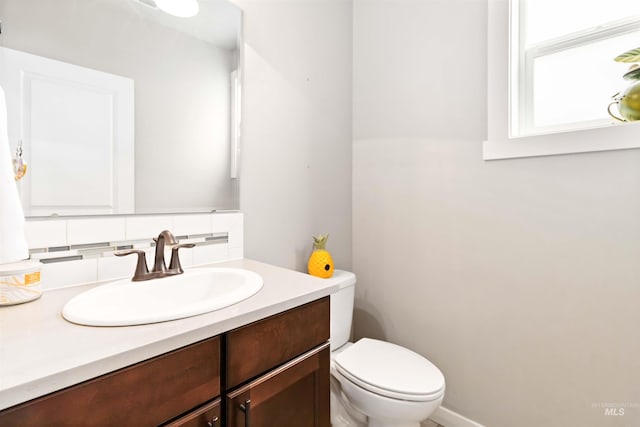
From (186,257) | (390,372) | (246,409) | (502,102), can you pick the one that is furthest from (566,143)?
(186,257)

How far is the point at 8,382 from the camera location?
413 millimetres

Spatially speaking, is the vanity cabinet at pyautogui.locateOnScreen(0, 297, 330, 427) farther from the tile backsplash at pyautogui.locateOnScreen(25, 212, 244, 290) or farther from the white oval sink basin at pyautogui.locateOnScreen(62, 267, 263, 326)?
the tile backsplash at pyautogui.locateOnScreen(25, 212, 244, 290)

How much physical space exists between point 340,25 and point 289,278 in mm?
1582

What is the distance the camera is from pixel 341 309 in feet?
4.86

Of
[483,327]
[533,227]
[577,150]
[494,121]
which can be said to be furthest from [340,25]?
[483,327]

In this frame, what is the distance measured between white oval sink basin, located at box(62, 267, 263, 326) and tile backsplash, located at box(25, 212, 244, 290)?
11cm

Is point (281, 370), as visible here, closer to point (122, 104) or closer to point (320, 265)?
point (320, 265)

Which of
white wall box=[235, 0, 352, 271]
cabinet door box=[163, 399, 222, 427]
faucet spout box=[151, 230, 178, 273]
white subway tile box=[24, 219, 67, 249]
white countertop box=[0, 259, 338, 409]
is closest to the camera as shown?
white countertop box=[0, 259, 338, 409]

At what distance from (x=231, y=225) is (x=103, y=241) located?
0.45 meters

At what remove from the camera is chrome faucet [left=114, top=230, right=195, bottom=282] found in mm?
929

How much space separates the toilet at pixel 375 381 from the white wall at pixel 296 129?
36 centimetres

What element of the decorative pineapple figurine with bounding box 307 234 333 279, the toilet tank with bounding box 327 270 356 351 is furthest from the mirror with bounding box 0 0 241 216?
the toilet tank with bounding box 327 270 356 351

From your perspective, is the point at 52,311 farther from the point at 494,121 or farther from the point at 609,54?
the point at 609,54

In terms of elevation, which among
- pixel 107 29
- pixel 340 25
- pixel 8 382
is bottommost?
pixel 8 382
